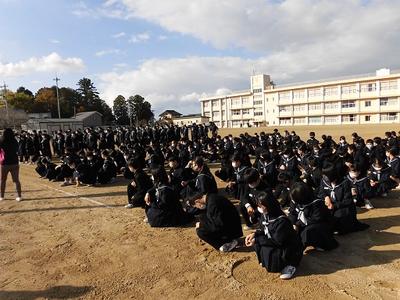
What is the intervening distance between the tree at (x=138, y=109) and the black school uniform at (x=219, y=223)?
6702 centimetres

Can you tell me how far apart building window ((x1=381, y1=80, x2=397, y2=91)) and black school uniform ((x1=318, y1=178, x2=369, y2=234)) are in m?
48.3

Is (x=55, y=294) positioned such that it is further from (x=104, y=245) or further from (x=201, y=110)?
(x=201, y=110)

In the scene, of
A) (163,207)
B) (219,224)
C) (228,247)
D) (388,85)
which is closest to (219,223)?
(219,224)

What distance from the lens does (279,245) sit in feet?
14.6

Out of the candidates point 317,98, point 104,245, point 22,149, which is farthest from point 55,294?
point 317,98

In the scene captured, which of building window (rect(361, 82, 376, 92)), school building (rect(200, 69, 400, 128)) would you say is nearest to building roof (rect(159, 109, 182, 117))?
school building (rect(200, 69, 400, 128))

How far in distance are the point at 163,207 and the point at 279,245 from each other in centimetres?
285

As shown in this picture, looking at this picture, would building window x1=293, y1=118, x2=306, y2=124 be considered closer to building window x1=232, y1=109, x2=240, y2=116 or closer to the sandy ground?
building window x1=232, y1=109, x2=240, y2=116

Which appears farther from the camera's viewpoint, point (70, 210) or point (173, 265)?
point (70, 210)

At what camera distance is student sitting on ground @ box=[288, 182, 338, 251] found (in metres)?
4.98

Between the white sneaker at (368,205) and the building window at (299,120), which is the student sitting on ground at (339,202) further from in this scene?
the building window at (299,120)

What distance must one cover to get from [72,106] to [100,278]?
243ft

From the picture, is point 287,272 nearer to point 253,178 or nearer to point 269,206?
point 269,206

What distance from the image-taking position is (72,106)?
7288 cm
